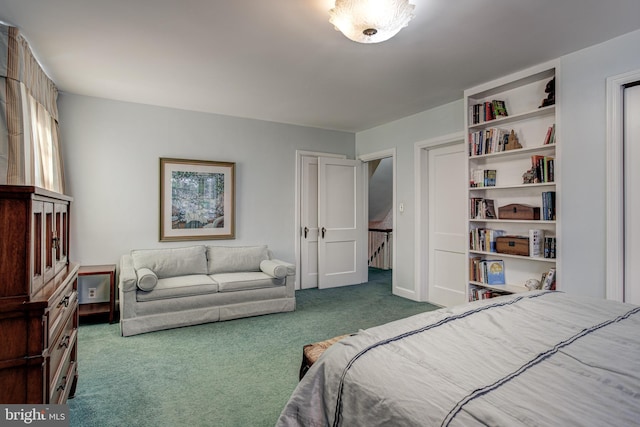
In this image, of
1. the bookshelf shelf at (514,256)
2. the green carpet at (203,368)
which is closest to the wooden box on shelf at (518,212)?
the bookshelf shelf at (514,256)

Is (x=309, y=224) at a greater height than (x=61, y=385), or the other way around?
(x=309, y=224)

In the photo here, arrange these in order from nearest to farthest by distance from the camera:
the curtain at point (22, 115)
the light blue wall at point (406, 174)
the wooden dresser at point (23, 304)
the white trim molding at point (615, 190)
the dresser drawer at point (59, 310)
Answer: the wooden dresser at point (23, 304)
the dresser drawer at point (59, 310)
the curtain at point (22, 115)
the white trim molding at point (615, 190)
the light blue wall at point (406, 174)

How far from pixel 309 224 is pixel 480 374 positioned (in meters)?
4.31

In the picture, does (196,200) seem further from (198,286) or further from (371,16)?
(371,16)

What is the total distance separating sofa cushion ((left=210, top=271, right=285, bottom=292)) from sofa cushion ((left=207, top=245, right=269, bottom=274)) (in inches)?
6.2

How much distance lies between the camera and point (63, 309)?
5.68 ft

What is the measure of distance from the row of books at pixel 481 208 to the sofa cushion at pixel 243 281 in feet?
7.32

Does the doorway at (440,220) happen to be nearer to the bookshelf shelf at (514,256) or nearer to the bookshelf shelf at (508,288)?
the bookshelf shelf at (514,256)

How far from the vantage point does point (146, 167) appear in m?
4.16

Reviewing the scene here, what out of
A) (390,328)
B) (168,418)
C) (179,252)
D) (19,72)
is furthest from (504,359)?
(179,252)

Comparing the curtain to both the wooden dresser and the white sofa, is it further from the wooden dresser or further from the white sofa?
the wooden dresser

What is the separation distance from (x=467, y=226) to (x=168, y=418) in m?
3.04

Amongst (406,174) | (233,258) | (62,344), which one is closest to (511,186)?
(406,174)

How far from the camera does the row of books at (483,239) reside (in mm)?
3383
